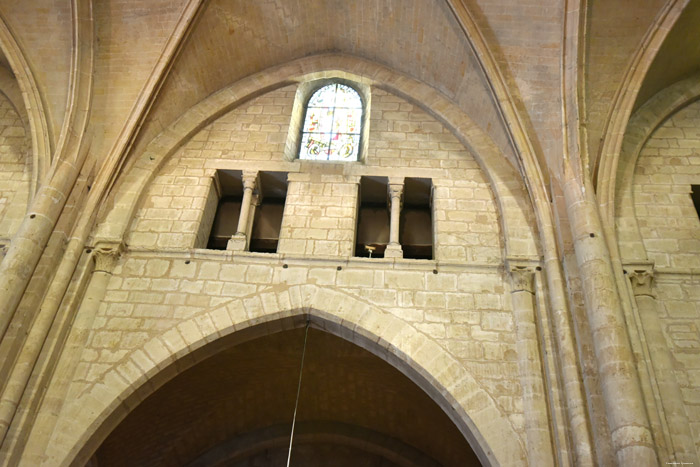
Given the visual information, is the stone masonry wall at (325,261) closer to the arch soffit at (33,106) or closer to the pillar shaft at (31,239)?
the pillar shaft at (31,239)

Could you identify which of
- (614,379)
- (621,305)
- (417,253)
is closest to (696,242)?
(621,305)

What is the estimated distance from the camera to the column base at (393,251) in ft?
25.2

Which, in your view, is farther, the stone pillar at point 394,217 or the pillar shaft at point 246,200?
the pillar shaft at point 246,200

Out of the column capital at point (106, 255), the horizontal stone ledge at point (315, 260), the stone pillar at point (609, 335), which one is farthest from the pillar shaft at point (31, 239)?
the stone pillar at point (609, 335)

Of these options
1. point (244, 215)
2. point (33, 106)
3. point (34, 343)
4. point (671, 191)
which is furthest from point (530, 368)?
point (33, 106)

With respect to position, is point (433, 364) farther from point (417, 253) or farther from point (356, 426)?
point (356, 426)

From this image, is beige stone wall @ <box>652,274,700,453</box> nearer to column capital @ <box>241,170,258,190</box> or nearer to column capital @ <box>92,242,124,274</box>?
column capital @ <box>241,170,258,190</box>

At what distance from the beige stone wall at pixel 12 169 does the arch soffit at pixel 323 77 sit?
1.12m

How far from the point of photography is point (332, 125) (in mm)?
9586

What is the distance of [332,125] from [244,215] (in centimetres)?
223

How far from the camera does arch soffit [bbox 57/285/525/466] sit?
6277 millimetres

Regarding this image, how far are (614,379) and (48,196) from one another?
248 inches

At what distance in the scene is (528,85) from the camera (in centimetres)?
820

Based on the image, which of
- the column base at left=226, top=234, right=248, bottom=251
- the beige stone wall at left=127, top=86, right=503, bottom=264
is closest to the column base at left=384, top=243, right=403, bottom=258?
the beige stone wall at left=127, top=86, right=503, bottom=264
